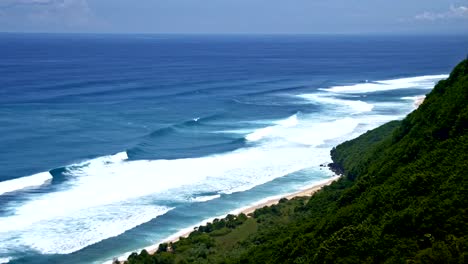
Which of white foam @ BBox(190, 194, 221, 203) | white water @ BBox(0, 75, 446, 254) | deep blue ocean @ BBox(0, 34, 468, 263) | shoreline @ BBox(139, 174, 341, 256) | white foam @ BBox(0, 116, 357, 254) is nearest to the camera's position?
shoreline @ BBox(139, 174, 341, 256)

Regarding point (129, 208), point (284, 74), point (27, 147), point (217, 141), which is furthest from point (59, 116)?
point (284, 74)

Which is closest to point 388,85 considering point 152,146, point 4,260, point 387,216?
point 152,146

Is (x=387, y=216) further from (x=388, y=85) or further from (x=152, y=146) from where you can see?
(x=388, y=85)

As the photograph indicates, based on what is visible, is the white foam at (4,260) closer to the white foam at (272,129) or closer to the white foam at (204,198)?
the white foam at (204,198)

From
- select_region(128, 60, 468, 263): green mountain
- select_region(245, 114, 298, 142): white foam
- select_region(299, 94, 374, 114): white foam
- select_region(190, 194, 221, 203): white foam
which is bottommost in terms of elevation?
select_region(128, 60, 468, 263): green mountain

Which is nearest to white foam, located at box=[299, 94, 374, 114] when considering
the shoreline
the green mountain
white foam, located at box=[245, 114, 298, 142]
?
white foam, located at box=[245, 114, 298, 142]

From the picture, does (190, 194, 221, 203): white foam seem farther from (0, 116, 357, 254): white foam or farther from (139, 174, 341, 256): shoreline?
(139, 174, 341, 256): shoreline

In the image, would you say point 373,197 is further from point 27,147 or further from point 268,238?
point 27,147
